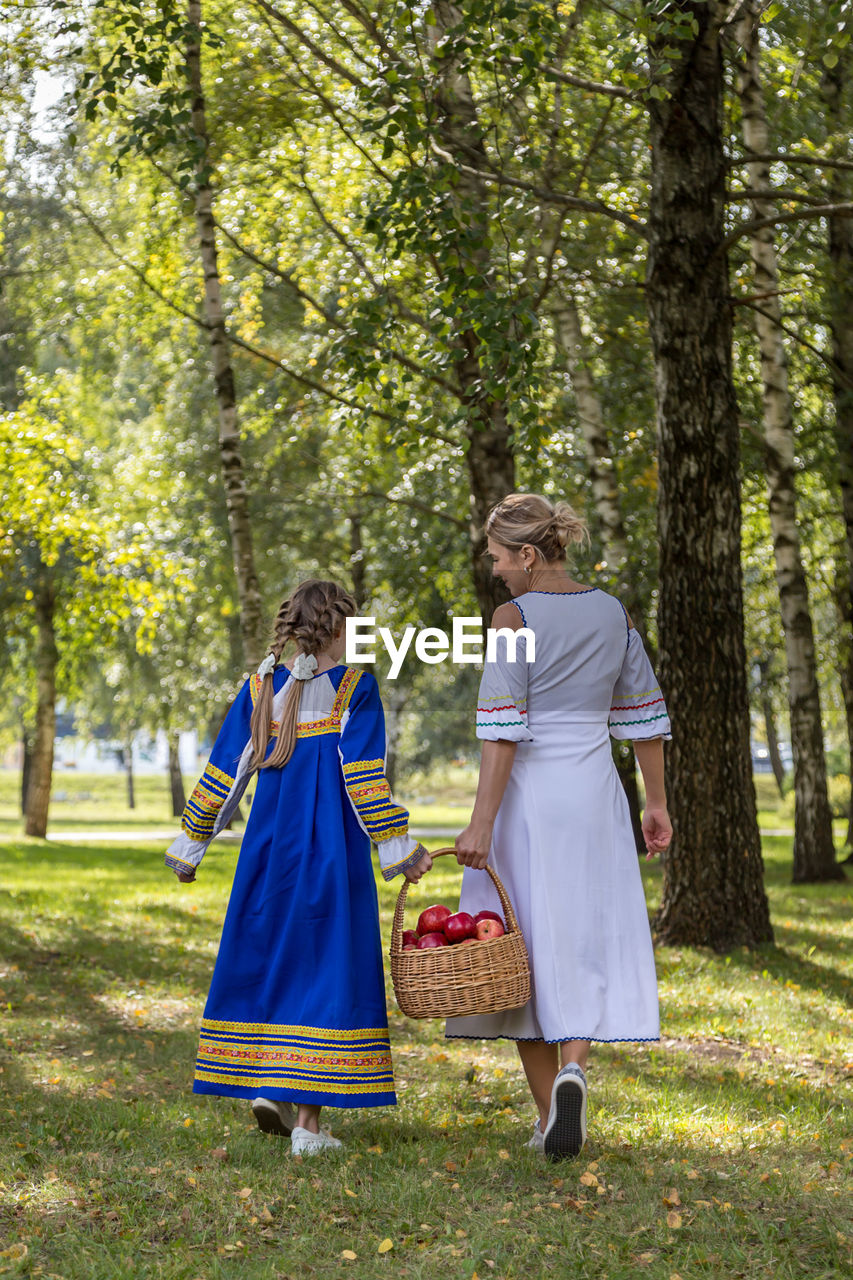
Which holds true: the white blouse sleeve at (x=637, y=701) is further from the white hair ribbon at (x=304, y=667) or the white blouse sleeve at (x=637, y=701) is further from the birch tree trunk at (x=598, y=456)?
the birch tree trunk at (x=598, y=456)

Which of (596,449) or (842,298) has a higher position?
(842,298)

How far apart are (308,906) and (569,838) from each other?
101 cm

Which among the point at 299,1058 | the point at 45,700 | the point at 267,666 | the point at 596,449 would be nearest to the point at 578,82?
the point at 267,666

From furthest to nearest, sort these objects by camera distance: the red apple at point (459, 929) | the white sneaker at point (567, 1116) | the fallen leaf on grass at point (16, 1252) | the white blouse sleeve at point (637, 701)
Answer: the white blouse sleeve at point (637, 701)
the red apple at point (459, 929)
the white sneaker at point (567, 1116)
the fallen leaf on grass at point (16, 1252)

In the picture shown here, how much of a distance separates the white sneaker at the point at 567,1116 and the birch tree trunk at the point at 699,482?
442cm

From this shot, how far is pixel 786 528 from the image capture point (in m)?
13.5

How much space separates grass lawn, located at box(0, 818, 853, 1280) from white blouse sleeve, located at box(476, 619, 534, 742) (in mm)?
1469

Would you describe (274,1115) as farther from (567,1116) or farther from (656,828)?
(656,828)

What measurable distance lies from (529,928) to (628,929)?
0.35 metres

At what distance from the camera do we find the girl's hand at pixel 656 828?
4.87 meters

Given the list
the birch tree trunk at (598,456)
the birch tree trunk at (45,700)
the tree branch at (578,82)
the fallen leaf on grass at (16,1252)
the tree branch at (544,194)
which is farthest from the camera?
the birch tree trunk at (45,700)

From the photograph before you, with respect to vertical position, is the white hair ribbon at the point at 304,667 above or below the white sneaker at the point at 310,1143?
above

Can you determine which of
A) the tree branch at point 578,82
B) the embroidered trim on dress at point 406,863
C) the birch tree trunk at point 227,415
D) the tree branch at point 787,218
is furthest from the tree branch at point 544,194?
the embroidered trim on dress at point 406,863

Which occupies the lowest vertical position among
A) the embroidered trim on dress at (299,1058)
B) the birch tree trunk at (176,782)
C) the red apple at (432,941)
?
Result: the birch tree trunk at (176,782)
